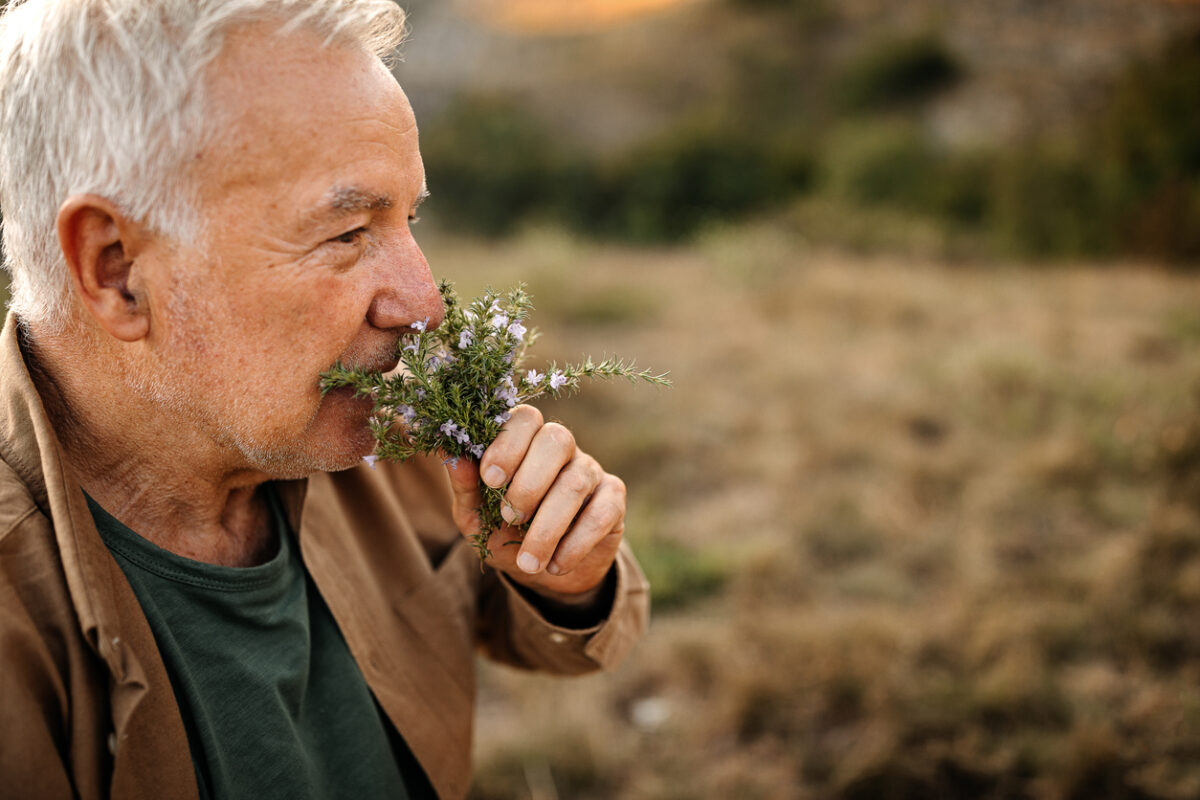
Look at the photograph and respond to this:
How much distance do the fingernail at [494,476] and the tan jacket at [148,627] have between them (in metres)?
0.59

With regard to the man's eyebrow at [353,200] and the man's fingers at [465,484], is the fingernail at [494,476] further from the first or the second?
the man's eyebrow at [353,200]

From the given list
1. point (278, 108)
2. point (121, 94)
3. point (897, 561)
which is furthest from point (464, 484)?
point (897, 561)

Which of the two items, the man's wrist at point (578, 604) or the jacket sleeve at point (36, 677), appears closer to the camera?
the jacket sleeve at point (36, 677)

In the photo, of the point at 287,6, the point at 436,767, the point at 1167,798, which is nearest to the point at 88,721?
the point at 436,767

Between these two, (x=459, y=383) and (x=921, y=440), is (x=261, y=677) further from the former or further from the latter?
(x=921, y=440)

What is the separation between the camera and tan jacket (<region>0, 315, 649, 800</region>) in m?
1.35

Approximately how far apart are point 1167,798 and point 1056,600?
1.29m

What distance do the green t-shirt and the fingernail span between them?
58 cm

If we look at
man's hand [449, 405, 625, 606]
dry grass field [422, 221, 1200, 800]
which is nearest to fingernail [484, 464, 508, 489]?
man's hand [449, 405, 625, 606]

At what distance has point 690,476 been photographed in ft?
20.4

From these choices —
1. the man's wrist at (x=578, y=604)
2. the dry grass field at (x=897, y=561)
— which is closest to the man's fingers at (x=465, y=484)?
the man's wrist at (x=578, y=604)

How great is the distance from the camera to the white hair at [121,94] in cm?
147

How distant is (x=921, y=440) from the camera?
6.46m

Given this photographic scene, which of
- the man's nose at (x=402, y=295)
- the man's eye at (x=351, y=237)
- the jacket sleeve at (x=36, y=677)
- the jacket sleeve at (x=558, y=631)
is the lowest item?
the jacket sleeve at (x=36, y=677)
